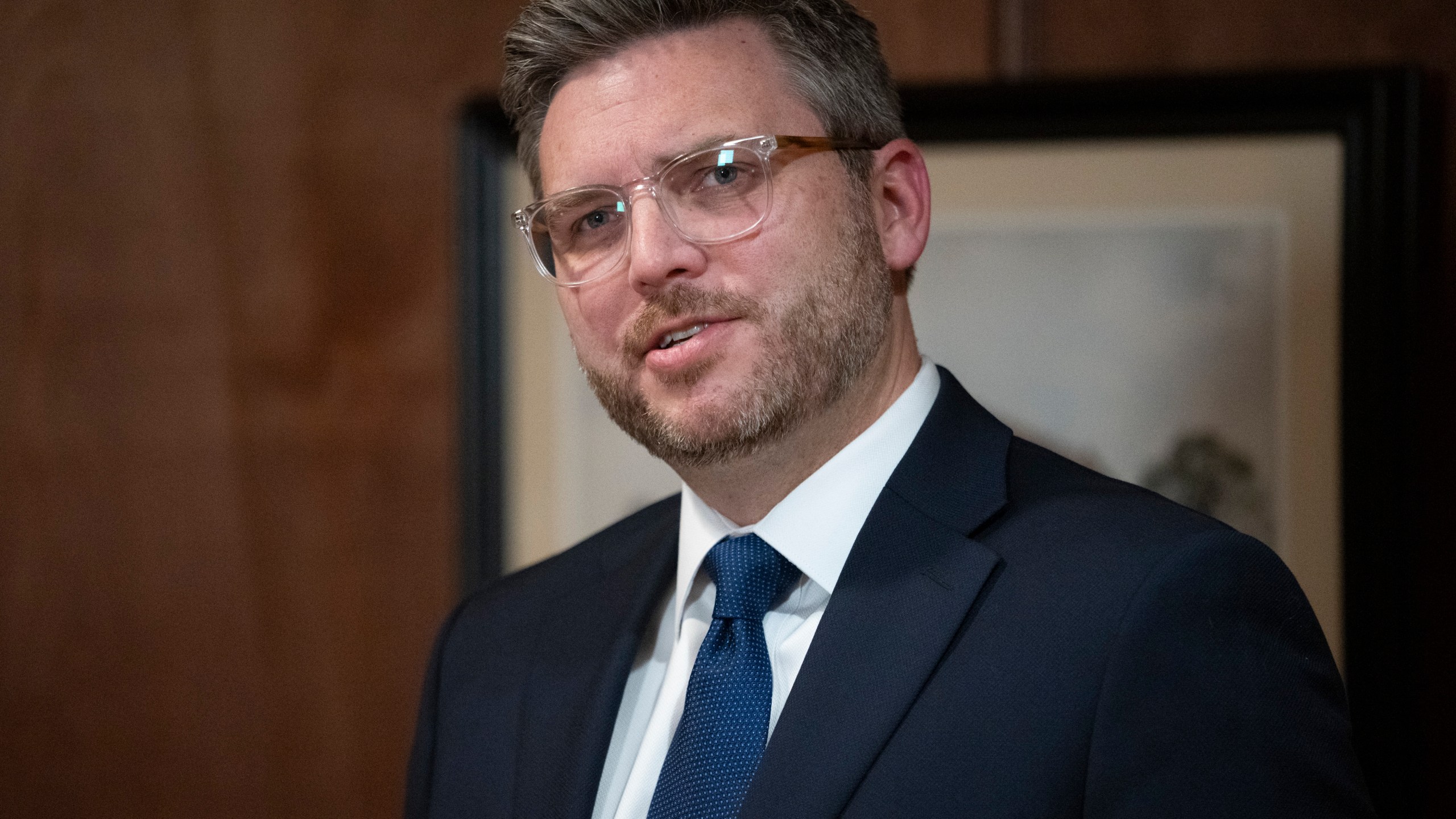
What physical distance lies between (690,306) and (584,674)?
47cm

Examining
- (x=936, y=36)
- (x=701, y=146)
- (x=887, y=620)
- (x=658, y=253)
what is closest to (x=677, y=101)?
(x=701, y=146)

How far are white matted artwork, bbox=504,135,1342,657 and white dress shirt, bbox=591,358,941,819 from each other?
0.44 meters

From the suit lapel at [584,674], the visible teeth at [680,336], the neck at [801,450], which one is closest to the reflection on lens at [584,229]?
the visible teeth at [680,336]

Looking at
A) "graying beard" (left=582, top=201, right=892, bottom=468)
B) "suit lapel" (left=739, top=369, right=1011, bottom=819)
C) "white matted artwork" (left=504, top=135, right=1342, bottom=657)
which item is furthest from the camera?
"white matted artwork" (left=504, top=135, right=1342, bottom=657)

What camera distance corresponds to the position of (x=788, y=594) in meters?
1.27

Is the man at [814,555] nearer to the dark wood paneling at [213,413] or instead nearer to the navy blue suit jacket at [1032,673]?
the navy blue suit jacket at [1032,673]

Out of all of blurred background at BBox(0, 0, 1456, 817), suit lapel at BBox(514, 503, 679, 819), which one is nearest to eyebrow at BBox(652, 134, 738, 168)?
suit lapel at BBox(514, 503, 679, 819)

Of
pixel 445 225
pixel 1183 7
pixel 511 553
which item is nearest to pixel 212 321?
pixel 445 225

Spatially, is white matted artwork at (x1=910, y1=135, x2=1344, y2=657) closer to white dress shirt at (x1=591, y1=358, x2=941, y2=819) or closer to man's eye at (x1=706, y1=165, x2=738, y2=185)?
white dress shirt at (x1=591, y1=358, x2=941, y2=819)

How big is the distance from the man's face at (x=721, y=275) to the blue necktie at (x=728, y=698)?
0.13 metres

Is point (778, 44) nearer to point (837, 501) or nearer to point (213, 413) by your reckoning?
point (837, 501)

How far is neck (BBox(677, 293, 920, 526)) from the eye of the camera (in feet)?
4.10

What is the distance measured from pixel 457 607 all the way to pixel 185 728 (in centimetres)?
72

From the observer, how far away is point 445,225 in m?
1.97
